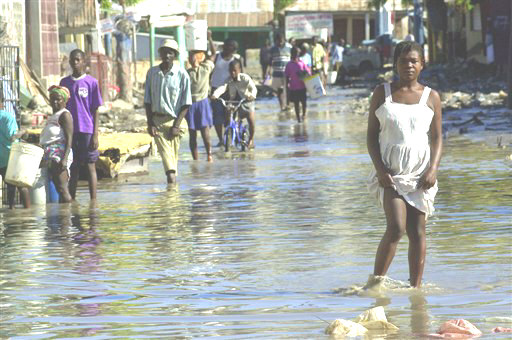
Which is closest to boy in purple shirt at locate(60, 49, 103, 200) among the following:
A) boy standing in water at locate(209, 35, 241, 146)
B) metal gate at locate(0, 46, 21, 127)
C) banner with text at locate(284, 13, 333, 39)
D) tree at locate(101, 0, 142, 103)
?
metal gate at locate(0, 46, 21, 127)

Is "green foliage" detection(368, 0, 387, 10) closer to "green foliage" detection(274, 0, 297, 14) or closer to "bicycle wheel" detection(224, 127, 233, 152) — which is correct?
"green foliage" detection(274, 0, 297, 14)

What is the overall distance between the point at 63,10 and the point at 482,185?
819 inches

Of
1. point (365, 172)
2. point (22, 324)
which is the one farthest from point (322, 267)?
point (365, 172)

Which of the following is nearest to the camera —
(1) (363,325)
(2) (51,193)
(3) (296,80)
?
(1) (363,325)

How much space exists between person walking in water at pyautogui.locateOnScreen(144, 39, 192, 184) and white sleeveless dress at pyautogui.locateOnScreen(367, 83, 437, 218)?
7.81 metres

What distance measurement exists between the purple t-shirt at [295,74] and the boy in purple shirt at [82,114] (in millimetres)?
14264

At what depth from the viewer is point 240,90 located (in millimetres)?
21281

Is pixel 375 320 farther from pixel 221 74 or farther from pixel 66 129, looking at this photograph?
pixel 221 74

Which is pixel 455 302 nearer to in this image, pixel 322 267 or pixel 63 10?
pixel 322 267

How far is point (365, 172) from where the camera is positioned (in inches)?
663

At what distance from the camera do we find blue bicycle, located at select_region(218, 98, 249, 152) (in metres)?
21.2

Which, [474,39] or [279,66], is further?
[474,39]

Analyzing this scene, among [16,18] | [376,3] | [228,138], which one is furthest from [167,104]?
[376,3]

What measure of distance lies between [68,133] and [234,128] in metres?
7.62
